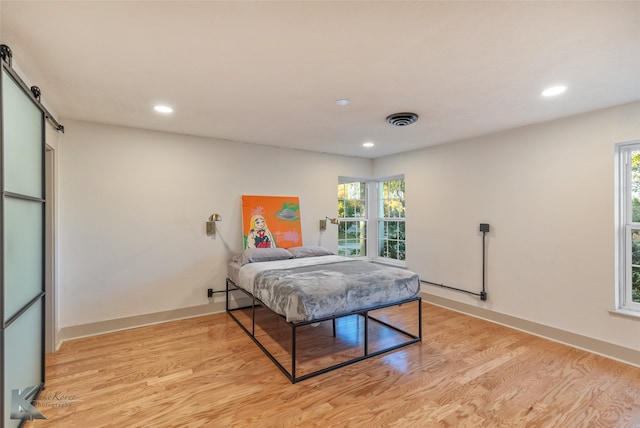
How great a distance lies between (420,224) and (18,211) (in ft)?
14.7

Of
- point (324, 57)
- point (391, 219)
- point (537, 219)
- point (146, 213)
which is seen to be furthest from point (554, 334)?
point (146, 213)

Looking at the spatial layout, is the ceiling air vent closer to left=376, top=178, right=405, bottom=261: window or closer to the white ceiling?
the white ceiling

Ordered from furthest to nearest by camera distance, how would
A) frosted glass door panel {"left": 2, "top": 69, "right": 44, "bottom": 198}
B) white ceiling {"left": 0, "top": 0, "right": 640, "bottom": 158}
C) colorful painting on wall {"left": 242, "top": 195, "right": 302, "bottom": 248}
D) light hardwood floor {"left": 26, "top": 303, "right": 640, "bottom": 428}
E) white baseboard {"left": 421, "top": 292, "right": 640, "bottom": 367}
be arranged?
colorful painting on wall {"left": 242, "top": 195, "right": 302, "bottom": 248}
white baseboard {"left": 421, "top": 292, "right": 640, "bottom": 367}
light hardwood floor {"left": 26, "top": 303, "right": 640, "bottom": 428}
frosted glass door panel {"left": 2, "top": 69, "right": 44, "bottom": 198}
white ceiling {"left": 0, "top": 0, "right": 640, "bottom": 158}

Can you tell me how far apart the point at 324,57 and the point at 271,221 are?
2.79 m

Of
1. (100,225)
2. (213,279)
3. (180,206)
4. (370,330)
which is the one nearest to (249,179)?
(180,206)

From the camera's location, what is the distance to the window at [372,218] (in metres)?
5.21

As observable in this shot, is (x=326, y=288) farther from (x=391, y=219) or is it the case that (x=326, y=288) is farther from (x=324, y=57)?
(x=391, y=219)

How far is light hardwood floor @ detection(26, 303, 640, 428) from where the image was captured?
1.95 meters

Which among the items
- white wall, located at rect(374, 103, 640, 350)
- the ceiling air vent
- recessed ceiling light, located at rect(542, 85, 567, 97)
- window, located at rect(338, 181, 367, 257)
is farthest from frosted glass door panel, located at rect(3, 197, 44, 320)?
white wall, located at rect(374, 103, 640, 350)

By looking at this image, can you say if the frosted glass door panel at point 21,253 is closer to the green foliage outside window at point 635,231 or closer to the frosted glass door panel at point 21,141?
the frosted glass door panel at point 21,141

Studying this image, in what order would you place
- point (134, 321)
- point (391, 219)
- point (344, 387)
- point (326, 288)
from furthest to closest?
point (391, 219) < point (134, 321) < point (326, 288) < point (344, 387)

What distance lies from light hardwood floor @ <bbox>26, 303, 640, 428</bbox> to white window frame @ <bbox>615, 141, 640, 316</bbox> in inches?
25.7

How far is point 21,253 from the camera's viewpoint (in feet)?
6.11

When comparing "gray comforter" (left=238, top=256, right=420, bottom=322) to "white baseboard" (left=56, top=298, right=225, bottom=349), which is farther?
"white baseboard" (left=56, top=298, right=225, bottom=349)
